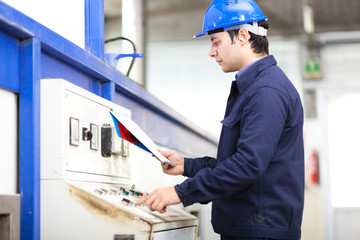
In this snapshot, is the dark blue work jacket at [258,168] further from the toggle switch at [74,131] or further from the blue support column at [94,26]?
the blue support column at [94,26]

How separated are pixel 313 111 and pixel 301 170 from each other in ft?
17.9

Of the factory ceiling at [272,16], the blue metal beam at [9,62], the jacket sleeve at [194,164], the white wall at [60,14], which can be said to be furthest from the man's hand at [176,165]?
the factory ceiling at [272,16]

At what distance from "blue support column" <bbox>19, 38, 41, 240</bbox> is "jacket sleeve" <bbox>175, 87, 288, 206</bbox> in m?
0.38

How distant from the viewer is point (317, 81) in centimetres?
693

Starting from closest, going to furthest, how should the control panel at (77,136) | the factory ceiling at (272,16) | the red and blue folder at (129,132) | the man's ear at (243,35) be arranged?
the control panel at (77,136)
the red and blue folder at (129,132)
the man's ear at (243,35)
the factory ceiling at (272,16)

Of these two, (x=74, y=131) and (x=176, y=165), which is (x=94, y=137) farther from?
(x=176, y=165)

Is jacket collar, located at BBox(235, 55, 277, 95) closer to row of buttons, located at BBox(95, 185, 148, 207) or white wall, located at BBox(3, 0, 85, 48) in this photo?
row of buttons, located at BBox(95, 185, 148, 207)

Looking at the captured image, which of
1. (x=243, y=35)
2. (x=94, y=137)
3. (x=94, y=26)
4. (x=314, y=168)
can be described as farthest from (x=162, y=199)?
(x=314, y=168)

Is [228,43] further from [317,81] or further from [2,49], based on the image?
[317,81]

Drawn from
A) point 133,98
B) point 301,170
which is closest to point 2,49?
point 301,170

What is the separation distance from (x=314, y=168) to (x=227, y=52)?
16.9 feet

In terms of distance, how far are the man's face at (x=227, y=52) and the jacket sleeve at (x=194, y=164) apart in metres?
0.32

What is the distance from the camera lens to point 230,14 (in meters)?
1.71

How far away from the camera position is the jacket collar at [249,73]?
5.20ft
